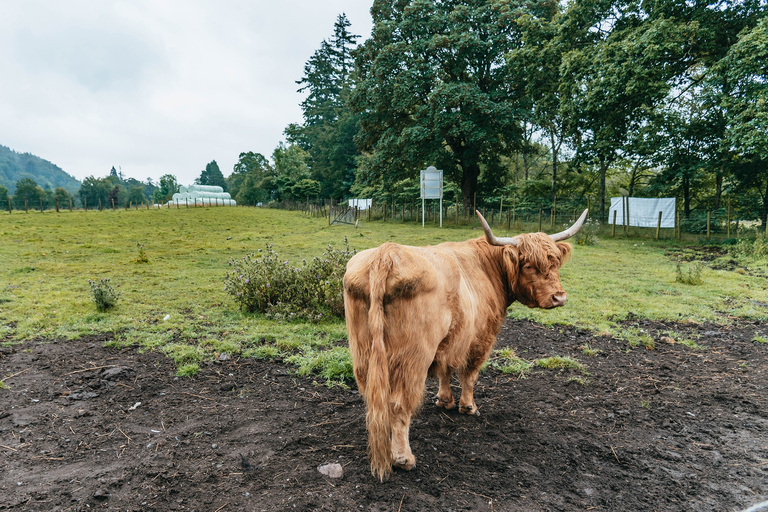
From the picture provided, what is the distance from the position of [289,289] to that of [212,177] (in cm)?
10541

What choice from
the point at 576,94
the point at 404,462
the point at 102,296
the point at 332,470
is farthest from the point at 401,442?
the point at 576,94

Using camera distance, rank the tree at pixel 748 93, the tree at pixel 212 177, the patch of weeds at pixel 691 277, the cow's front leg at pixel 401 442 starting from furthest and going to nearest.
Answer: the tree at pixel 212 177 < the tree at pixel 748 93 < the patch of weeds at pixel 691 277 < the cow's front leg at pixel 401 442

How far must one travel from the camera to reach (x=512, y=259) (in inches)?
144

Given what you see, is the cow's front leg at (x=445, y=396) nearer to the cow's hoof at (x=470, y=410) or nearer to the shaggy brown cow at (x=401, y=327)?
the cow's hoof at (x=470, y=410)

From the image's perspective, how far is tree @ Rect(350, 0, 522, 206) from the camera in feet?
71.4

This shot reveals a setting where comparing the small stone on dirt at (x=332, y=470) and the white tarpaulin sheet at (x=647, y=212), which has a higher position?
the white tarpaulin sheet at (x=647, y=212)

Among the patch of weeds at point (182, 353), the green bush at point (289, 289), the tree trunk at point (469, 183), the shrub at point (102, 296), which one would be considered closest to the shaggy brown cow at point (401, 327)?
the patch of weeds at point (182, 353)

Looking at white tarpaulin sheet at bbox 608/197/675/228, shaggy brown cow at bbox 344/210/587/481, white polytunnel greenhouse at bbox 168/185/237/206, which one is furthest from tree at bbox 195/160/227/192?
shaggy brown cow at bbox 344/210/587/481

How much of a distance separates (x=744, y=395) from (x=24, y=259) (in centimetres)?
1631

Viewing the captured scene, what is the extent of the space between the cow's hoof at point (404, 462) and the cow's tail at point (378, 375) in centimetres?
24

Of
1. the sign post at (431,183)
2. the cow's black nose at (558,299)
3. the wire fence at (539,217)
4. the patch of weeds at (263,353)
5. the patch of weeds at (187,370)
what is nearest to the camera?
the cow's black nose at (558,299)

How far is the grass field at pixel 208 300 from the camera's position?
5.29 metres

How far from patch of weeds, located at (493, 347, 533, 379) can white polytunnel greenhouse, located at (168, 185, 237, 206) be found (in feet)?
197

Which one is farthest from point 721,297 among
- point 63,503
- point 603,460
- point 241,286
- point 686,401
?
point 63,503
